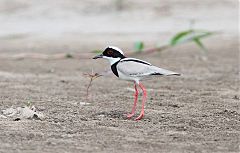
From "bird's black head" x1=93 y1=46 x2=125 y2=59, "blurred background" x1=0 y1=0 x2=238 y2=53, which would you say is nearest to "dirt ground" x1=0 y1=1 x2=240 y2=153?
"bird's black head" x1=93 y1=46 x2=125 y2=59

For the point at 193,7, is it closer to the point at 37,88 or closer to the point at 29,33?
the point at 29,33

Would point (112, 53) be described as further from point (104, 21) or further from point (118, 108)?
point (104, 21)

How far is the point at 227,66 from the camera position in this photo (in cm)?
1033

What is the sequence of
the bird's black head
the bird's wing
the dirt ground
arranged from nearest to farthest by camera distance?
the dirt ground → the bird's wing → the bird's black head

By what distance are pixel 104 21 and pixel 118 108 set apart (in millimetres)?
9346

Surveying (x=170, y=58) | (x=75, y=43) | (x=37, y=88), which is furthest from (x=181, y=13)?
(x=37, y=88)

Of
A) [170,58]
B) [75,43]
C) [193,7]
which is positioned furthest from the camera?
[193,7]

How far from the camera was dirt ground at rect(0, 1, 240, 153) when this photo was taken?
209 inches

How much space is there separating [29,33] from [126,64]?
30.6 feet

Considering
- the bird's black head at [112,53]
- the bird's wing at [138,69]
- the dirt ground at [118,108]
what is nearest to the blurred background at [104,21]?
the dirt ground at [118,108]

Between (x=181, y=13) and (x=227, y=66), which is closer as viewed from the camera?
(x=227, y=66)

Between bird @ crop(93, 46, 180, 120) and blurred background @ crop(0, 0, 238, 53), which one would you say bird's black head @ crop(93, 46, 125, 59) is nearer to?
bird @ crop(93, 46, 180, 120)

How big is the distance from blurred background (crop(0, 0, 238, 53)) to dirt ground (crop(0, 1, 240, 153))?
3058mm

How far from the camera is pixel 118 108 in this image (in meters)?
6.79
